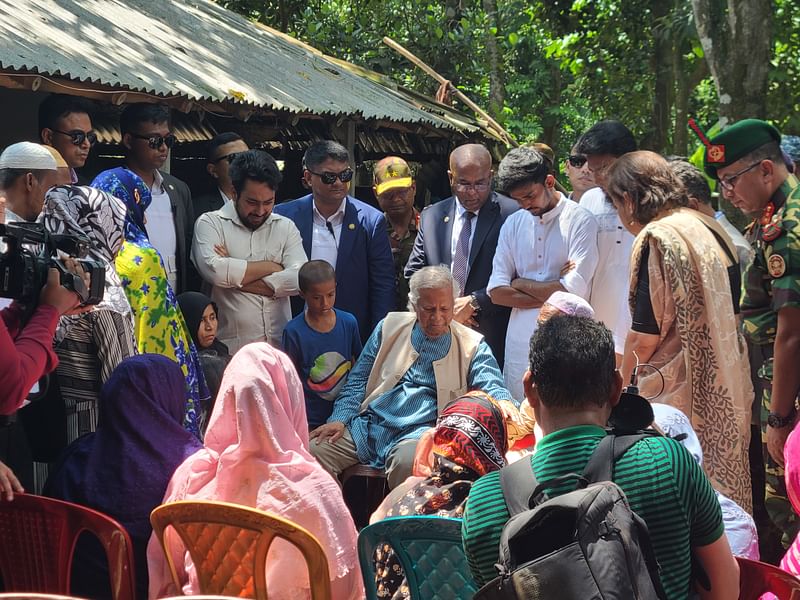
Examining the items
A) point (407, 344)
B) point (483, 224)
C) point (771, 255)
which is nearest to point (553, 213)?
point (483, 224)

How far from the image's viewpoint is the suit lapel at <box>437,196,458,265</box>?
18.0 feet

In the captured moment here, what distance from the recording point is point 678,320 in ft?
13.0

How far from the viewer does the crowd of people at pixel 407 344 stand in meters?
2.26

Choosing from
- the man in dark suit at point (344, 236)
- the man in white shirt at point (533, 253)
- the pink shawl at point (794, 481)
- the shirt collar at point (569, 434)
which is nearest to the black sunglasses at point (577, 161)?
the man in white shirt at point (533, 253)

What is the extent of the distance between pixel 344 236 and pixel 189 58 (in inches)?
113

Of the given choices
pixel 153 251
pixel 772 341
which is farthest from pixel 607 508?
pixel 153 251

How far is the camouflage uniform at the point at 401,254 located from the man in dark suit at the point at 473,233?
0.49m

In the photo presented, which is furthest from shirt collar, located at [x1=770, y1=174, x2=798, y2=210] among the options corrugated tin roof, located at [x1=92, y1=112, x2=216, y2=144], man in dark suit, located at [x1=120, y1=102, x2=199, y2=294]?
corrugated tin roof, located at [x1=92, y1=112, x2=216, y2=144]

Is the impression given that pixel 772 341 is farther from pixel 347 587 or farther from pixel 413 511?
pixel 347 587

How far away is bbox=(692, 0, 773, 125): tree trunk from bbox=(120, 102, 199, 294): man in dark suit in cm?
502

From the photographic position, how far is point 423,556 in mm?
2605

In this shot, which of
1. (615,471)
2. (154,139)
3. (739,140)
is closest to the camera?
(615,471)

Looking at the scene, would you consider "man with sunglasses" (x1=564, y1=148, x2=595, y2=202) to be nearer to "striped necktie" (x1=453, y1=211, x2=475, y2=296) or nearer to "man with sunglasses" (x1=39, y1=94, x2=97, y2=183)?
"striped necktie" (x1=453, y1=211, x2=475, y2=296)

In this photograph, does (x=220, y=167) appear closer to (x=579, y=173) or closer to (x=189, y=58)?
(x=189, y=58)
